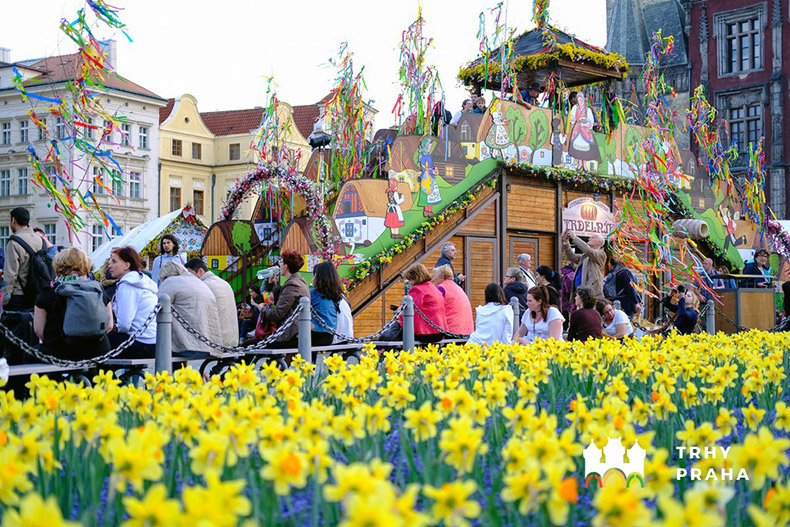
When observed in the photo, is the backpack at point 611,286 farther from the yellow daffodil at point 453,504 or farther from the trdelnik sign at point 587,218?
the yellow daffodil at point 453,504

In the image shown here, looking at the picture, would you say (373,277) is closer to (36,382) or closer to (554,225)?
(554,225)

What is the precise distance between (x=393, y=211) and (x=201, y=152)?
37862mm

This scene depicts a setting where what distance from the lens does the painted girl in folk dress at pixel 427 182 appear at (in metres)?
16.7

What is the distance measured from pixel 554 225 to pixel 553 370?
13.2 m

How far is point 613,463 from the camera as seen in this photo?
10.8 ft

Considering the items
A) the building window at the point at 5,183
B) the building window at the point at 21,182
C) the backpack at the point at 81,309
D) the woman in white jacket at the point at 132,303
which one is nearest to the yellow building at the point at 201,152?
the building window at the point at 21,182

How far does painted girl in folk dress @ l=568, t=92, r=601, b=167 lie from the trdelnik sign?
0.90 m

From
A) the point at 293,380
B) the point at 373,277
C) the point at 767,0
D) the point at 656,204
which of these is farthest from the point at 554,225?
the point at 767,0

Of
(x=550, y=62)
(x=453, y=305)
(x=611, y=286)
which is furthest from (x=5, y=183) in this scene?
(x=453, y=305)

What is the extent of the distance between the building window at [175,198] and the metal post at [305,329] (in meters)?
42.1

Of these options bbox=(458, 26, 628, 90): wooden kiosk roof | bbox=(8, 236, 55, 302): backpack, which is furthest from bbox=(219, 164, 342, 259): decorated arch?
bbox=(8, 236, 55, 302): backpack

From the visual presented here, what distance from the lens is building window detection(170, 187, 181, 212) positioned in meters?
50.5

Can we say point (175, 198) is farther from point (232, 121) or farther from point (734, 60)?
point (734, 60)

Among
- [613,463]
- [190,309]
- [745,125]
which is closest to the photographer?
[613,463]
